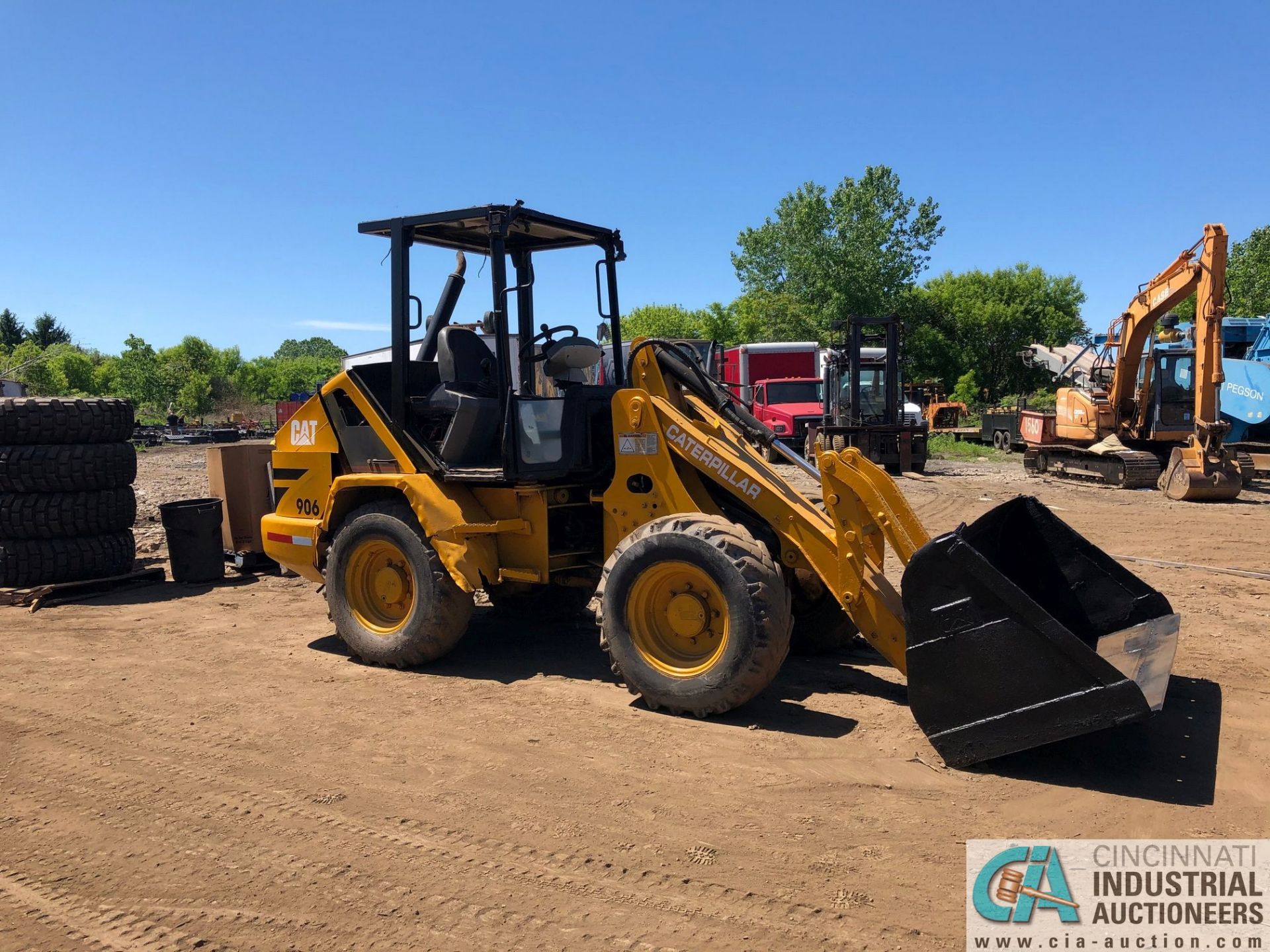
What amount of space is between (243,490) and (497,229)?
17.9 feet

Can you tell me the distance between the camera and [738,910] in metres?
3.14

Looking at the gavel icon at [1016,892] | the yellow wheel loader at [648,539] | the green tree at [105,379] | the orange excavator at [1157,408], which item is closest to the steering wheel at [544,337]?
the yellow wheel loader at [648,539]

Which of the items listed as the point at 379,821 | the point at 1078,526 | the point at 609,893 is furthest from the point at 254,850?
the point at 1078,526

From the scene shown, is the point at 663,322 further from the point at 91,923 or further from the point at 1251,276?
the point at 91,923

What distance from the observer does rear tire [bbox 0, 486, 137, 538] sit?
825 cm

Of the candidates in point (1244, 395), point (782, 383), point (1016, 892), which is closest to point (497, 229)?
point (1016, 892)

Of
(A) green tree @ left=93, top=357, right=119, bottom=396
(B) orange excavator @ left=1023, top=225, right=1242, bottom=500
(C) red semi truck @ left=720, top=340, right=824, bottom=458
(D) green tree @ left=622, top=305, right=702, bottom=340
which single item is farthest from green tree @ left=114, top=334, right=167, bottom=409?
(B) orange excavator @ left=1023, top=225, right=1242, bottom=500

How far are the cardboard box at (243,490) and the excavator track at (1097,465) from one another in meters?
14.4

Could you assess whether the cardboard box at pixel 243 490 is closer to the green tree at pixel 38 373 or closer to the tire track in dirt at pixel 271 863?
the tire track in dirt at pixel 271 863

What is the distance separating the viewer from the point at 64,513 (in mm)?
8438

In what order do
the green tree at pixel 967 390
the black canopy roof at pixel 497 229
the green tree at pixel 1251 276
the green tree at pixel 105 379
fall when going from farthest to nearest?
the green tree at pixel 105 379
the green tree at pixel 967 390
the green tree at pixel 1251 276
the black canopy roof at pixel 497 229

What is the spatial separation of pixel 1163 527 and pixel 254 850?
464 inches

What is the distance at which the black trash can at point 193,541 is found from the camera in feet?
29.7
